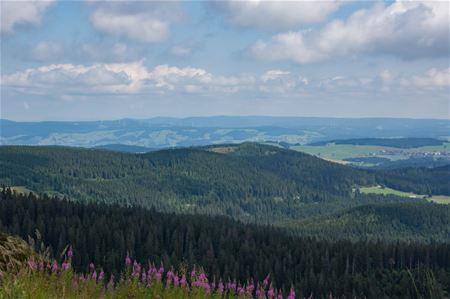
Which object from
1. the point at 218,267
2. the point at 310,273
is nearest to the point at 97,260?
the point at 218,267

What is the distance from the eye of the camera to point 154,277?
14.4m

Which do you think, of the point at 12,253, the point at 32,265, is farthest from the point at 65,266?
the point at 12,253

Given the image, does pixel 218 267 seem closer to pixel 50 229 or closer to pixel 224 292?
pixel 50 229

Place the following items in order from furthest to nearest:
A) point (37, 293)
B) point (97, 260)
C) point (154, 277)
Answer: point (97, 260) < point (154, 277) < point (37, 293)

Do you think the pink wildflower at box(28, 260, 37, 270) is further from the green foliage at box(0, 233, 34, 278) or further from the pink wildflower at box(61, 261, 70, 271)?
the pink wildflower at box(61, 261, 70, 271)

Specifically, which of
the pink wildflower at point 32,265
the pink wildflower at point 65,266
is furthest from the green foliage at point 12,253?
the pink wildflower at point 65,266

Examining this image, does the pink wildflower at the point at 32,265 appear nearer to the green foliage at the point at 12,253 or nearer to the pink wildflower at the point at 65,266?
the green foliage at the point at 12,253

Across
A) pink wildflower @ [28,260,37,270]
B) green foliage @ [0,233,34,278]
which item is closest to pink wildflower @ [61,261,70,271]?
pink wildflower @ [28,260,37,270]

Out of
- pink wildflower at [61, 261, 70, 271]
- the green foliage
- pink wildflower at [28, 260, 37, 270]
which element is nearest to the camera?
pink wildflower at [28, 260, 37, 270]

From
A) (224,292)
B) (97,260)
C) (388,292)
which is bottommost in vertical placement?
(388,292)

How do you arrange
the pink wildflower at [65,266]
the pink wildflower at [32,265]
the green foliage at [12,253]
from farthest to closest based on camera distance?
the green foliage at [12,253], the pink wildflower at [65,266], the pink wildflower at [32,265]

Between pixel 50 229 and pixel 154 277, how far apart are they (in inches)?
7632

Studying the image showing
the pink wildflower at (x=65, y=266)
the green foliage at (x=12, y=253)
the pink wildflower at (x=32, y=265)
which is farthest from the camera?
the green foliage at (x=12, y=253)

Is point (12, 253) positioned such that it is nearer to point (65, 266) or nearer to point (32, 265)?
point (32, 265)
